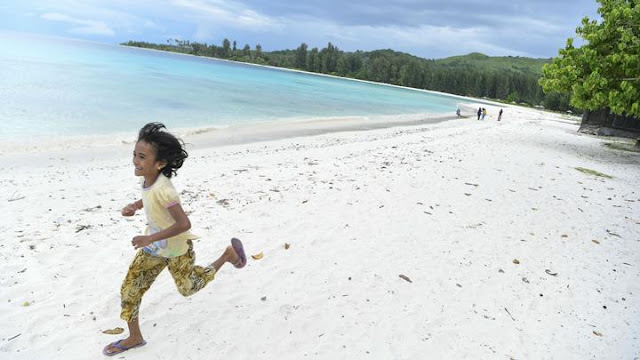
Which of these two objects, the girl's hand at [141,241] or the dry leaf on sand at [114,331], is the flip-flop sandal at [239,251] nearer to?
the girl's hand at [141,241]

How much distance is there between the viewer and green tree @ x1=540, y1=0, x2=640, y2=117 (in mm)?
14469

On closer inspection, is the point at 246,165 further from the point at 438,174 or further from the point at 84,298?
the point at 84,298

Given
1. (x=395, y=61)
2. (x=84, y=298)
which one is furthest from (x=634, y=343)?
(x=395, y=61)

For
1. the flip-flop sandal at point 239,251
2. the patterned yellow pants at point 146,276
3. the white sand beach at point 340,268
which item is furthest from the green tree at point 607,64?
the patterned yellow pants at point 146,276

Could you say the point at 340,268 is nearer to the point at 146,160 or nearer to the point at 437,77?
the point at 146,160

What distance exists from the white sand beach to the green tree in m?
7.25

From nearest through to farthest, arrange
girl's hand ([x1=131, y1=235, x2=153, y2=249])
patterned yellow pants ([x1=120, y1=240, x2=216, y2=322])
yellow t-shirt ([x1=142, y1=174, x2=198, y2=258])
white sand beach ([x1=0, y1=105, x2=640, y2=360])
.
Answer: girl's hand ([x1=131, y1=235, x2=153, y2=249]) < yellow t-shirt ([x1=142, y1=174, x2=198, y2=258]) < patterned yellow pants ([x1=120, y1=240, x2=216, y2=322]) < white sand beach ([x1=0, y1=105, x2=640, y2=360])

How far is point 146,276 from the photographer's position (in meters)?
3.09

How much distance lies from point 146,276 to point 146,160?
3.25 ft

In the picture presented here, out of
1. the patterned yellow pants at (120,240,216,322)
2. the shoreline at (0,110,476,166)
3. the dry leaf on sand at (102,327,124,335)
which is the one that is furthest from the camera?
the shoreline at (0,110,476,166)

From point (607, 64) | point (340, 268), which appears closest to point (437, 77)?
point (607, 64)

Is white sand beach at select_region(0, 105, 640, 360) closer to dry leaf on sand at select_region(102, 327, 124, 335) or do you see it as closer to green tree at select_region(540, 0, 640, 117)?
dry leaf on sand at select_region(102, 327, 124, 335)

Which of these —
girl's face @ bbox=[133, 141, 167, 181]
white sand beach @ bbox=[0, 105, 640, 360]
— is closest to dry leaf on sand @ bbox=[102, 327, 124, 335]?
white sand beach @ bbox=[0, 105, 640, 360]

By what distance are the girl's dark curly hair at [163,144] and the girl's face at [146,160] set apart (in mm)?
27
